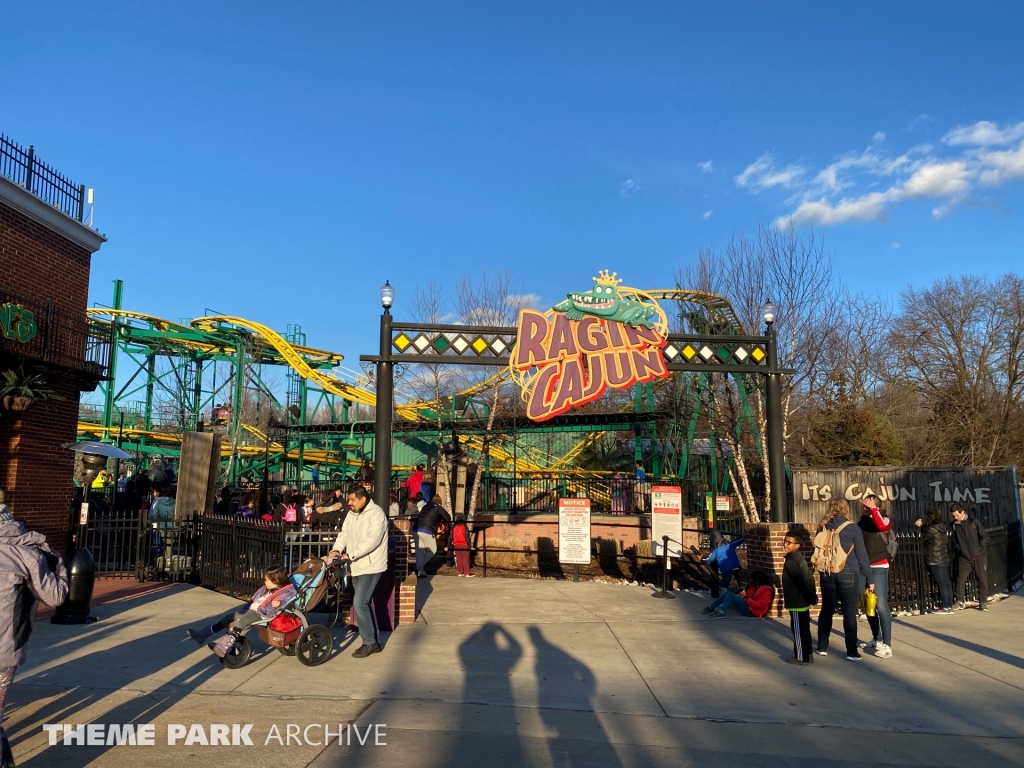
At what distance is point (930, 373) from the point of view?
117 feet

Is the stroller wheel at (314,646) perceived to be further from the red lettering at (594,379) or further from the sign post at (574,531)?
the sign post at (574,531)

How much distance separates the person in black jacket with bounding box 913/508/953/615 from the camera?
35.3 ft

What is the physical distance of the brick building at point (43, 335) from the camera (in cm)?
1329

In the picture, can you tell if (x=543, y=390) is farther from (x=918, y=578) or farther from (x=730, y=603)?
(x=918, y=578)

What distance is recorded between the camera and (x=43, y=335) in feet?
45.9

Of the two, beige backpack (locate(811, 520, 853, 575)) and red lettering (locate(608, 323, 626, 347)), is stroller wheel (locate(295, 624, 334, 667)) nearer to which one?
beige backpack (locate(811, 520, 853, 575))

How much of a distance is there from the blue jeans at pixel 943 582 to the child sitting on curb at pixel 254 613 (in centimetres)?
894

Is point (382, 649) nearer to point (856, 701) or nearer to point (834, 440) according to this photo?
point (856, 701)

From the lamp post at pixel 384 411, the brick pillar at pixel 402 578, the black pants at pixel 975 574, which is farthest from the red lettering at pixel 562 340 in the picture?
the black pants at pixel 975 574

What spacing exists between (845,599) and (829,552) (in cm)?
49

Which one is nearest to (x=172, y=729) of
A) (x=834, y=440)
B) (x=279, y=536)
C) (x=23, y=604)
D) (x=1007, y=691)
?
(x=23, y=604)

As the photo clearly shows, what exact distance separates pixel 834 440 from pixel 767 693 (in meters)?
20.4

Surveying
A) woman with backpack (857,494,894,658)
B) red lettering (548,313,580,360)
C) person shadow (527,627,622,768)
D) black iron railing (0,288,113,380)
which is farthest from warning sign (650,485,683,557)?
black iron railing (0,288,113,380)

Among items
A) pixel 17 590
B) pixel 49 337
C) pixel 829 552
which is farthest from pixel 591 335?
pixel 49 337
